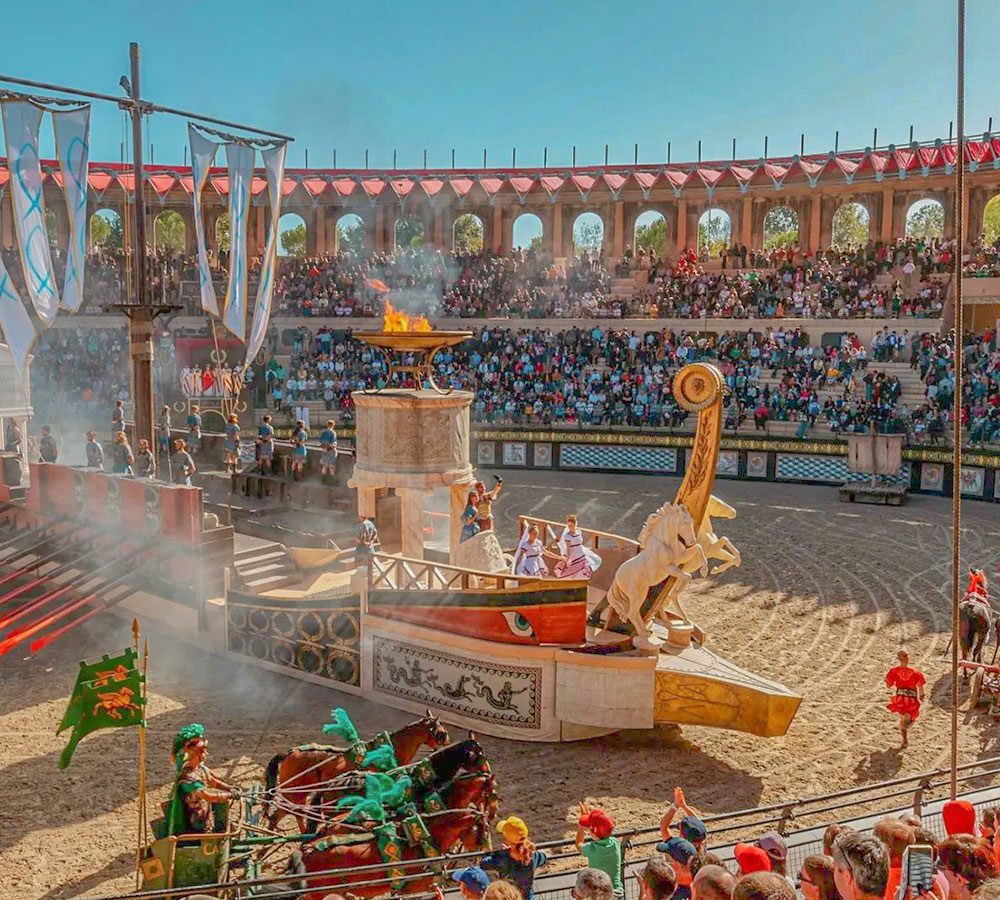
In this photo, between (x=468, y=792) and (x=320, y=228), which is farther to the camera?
(x=320, y=228)

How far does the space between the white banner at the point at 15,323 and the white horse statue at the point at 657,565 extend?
8.54 meters

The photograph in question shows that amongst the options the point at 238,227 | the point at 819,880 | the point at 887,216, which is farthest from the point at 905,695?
the point at 887,216

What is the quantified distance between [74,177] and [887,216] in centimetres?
3208

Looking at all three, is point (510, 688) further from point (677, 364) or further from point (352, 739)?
point (677, 364)

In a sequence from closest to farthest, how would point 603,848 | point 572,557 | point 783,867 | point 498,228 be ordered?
1. point 783,867
2. point 603,848
3. point 572,557
4. point 498,228

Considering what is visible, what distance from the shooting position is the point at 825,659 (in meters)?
14.4

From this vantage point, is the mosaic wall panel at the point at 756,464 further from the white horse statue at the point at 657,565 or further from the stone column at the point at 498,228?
the white horse statue at the point at 657,565

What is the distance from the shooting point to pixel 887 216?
38.2m

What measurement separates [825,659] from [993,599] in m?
4.87

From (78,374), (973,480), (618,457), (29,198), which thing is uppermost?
(29,198)

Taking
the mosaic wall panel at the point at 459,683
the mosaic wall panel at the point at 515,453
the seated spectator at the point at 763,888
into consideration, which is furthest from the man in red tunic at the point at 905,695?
the mosaic wall panel at the point at 515,453

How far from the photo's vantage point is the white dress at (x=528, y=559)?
45.1 ft

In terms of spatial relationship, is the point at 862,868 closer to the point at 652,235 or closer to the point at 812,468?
the point at 812,468

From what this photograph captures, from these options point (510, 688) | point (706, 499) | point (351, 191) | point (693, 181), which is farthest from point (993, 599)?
point (351, 191)
